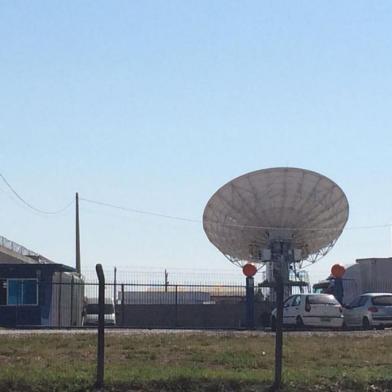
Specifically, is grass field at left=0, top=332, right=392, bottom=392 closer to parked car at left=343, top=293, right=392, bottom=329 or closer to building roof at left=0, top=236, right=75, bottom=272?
parked car at left=343, top=293, right=392, bottom=329

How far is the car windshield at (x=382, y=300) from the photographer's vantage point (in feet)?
112

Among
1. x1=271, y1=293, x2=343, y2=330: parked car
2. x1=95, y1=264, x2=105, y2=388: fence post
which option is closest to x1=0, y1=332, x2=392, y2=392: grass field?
x1=95, y1=264, x2=105, y2=388: fence post

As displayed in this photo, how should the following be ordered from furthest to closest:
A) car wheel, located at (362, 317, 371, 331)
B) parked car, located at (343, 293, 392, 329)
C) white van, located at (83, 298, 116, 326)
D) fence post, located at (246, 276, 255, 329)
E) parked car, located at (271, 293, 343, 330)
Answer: white van, located at (83, 298, 116, 326) < fence post, located at (246, 276, 255, 329) < car wheel, located at (362, 317, 371, 331) < parked car, located at (343, 293, 392, 329) < parked car, located at (271, 293, 343, 330)

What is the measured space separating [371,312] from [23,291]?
16610 mm

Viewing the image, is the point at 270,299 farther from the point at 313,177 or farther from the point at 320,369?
the point at 320,369

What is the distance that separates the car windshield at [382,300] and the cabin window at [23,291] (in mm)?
16031

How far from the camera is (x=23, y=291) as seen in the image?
43094 mm

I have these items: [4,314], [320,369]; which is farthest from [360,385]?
[4,314]

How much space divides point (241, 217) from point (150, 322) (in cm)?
698

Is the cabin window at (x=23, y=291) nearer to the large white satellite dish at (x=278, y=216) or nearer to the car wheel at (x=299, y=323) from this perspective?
the large white satellite dish at (x=278, y=216)

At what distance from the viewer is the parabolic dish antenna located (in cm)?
4716

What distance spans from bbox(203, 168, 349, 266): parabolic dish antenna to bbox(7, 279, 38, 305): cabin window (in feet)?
34.6

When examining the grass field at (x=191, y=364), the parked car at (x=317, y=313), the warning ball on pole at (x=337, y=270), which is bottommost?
the grass field at (x=191, y=364)

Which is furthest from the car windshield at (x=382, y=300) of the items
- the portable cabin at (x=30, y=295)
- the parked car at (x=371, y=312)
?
the portable cabin at (x=30, y=295)
